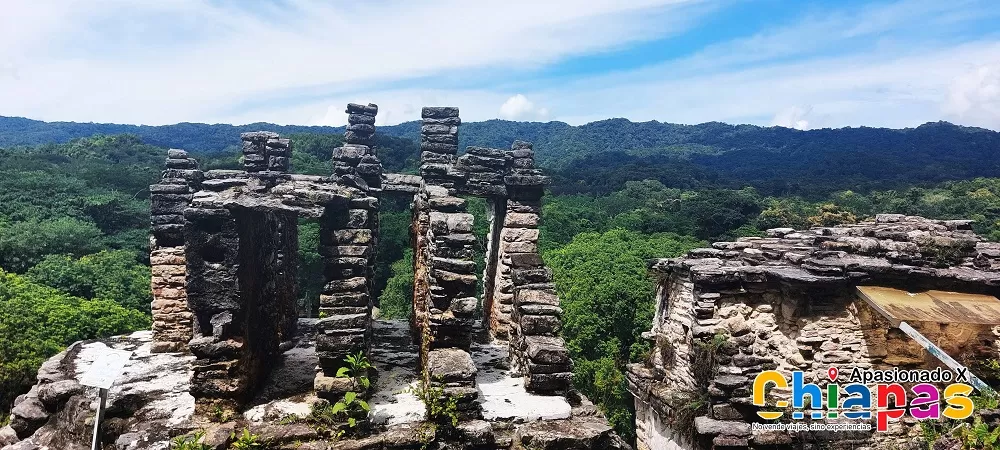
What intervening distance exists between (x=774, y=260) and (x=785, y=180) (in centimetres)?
8313

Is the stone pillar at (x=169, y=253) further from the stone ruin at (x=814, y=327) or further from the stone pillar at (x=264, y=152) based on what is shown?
the stone ruin at (x=814, y=327)

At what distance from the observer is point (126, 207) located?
120 ft

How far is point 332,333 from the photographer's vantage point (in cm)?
813

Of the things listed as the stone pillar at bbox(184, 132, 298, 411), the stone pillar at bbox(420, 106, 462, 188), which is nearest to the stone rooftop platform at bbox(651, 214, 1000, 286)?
A: the stone pillar at bbox(420, 106, 462, 188)

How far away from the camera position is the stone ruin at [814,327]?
909 cm

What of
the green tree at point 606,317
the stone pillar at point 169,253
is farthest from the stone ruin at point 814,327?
the stone pillar at point 169,253

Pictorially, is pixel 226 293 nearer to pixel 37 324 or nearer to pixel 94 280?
pixel 37 324

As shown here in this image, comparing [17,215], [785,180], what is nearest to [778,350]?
[17,215]

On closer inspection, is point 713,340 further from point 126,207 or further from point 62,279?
point 126,207

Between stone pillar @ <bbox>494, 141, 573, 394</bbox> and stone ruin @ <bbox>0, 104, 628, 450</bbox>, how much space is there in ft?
0.09

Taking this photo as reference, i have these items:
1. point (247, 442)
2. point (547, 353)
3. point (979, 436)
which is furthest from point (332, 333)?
point (979, 436)

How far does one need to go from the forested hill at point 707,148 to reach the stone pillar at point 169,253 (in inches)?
2120

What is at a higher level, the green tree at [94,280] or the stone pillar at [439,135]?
the stone pillar at [439,135]

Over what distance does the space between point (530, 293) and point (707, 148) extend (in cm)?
13836
